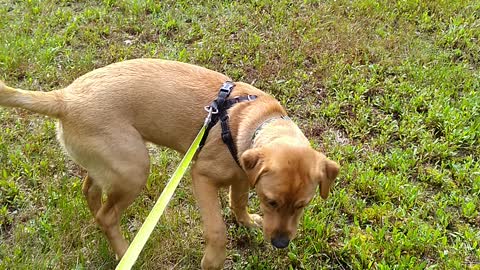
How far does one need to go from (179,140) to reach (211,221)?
61cm

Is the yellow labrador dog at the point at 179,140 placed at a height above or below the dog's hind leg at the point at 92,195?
above

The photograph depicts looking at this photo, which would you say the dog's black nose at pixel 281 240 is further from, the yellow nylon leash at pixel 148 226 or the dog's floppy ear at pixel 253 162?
the yellow nylon leash at pixel 148 226

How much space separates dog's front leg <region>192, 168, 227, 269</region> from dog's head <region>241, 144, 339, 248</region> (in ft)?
1.12

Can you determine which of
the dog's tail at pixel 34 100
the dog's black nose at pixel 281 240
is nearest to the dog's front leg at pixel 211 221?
the dog's black nose at pixel 281 240

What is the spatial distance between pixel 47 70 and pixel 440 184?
3883 millimetres

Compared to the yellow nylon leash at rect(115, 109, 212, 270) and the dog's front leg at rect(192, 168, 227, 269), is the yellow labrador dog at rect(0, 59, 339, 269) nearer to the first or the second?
the dog's front leg at rect(192, 168, 227, 269)

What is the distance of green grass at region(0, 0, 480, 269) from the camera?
4.24 meters

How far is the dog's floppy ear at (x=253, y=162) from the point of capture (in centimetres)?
346

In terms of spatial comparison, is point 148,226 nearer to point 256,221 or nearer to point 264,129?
point 264,129

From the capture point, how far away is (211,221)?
3.78 meters

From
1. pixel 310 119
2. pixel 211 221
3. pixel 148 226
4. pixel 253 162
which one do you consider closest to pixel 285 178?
pixel 253 162

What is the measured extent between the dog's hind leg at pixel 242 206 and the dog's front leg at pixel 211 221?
0.88ft

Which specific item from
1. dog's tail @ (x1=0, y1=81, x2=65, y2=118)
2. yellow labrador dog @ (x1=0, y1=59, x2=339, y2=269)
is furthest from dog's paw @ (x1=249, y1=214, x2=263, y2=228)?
dog's tail @ (x1=0, y1=81, x2=65, y2=118)

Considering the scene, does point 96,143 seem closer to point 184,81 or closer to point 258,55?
point 184,81
